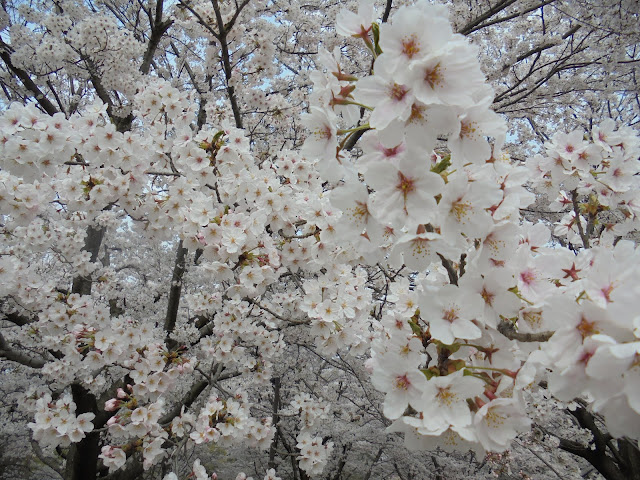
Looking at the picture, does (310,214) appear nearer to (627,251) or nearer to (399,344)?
(399,344)

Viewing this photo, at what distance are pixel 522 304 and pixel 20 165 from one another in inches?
107

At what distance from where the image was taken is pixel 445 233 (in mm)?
1027

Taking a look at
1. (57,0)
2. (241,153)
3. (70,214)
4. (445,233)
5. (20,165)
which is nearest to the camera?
(445,233)

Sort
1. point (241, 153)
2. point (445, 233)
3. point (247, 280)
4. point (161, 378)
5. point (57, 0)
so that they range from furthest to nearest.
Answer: point (57, 0)
point (161, 378)
point (241, 153)
point (247, 280)
point (445, 233)

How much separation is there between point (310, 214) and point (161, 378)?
79.3 inches

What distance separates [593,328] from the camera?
83cm

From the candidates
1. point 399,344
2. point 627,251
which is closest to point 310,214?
point 399,344

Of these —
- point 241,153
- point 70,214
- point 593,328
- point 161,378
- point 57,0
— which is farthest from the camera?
point 57,0

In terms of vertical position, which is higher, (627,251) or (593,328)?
(627,251)

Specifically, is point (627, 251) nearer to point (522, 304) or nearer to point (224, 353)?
point (522, 304)

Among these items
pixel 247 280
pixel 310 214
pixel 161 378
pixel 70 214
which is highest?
pixel 70 214

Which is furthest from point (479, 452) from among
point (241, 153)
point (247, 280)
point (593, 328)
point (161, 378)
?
point (161, 378)

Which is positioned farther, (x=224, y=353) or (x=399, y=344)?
(x=224, y=353)

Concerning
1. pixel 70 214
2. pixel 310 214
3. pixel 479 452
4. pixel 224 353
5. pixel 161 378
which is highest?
pixel 70 214
